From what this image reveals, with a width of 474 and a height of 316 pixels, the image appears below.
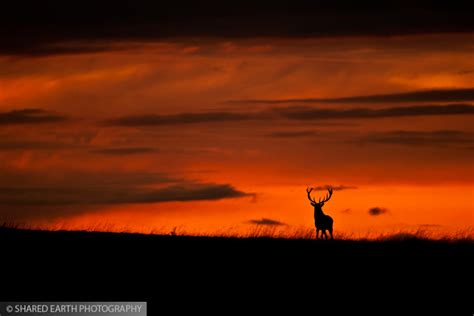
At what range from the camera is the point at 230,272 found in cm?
3102

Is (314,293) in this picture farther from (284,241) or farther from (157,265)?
(284,241)

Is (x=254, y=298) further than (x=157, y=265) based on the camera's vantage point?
No

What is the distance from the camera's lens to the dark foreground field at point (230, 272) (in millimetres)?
28297

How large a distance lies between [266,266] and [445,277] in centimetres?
459

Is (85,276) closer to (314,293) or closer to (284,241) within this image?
(314,293)

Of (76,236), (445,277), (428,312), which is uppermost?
(76,236)

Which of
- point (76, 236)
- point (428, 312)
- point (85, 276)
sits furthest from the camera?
point (76, 236)

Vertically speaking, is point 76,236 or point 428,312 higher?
point 76,236

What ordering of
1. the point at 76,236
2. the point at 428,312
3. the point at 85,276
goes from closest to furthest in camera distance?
the point at 428,312 < the point at 85,276 < the point at 76,236

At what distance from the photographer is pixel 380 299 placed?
2861 cm

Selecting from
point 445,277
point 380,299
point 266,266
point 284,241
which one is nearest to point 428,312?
point 380,299

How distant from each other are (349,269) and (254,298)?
12.8ft

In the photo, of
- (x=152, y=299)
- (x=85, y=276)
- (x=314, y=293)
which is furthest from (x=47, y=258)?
(x=314, y=293)

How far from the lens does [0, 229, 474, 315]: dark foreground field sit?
2830 cm
